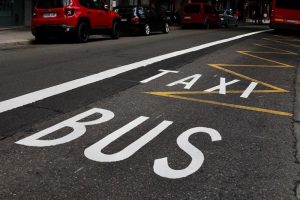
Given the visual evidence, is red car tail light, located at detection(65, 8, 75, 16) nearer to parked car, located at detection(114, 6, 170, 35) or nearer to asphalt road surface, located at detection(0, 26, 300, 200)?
parked car, located at detection(114, 6, 170, 35)

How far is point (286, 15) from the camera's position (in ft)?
93.4

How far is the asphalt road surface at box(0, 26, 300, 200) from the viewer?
3779 mm

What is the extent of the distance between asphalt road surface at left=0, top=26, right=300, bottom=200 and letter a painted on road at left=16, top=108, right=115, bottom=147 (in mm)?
11

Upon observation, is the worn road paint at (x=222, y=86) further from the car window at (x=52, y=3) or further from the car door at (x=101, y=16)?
the car door at (x=101, y=16)

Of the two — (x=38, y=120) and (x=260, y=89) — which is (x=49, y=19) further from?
(x=38, y=120)

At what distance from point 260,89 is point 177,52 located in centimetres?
599

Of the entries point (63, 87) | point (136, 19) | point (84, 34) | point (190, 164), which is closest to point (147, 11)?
point (136, 19)

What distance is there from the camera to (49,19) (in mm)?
16562

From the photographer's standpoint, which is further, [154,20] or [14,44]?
[154,20]

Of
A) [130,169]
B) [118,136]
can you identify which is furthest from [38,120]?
[130,169]

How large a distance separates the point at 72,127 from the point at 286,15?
25.5 metres

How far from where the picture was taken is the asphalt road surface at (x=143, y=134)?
12.4 ft

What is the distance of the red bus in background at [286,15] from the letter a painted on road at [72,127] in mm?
24447

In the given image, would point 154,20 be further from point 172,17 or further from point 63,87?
point 63,87
